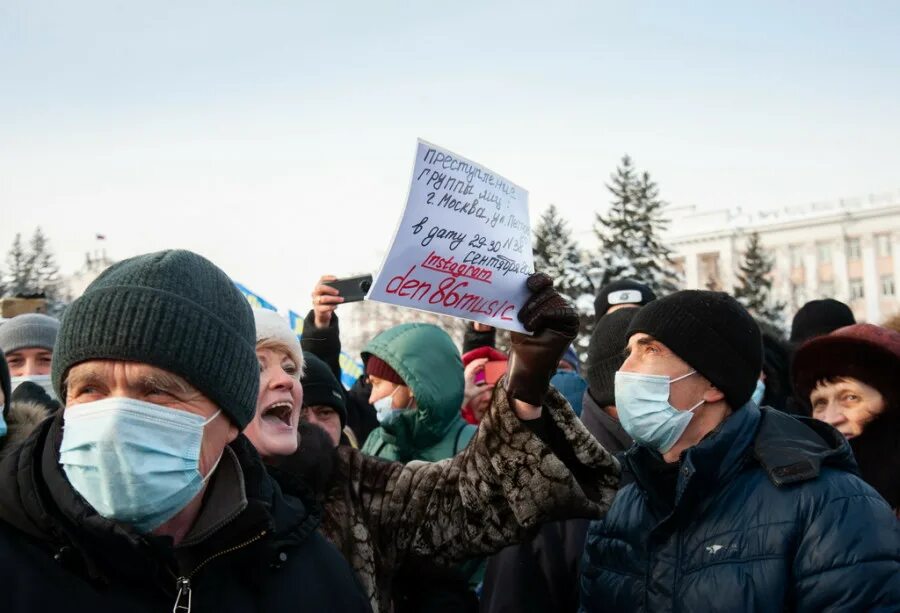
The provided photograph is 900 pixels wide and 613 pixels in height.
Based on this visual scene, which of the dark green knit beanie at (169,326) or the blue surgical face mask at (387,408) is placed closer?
the dark green knit beanie at (169,326)

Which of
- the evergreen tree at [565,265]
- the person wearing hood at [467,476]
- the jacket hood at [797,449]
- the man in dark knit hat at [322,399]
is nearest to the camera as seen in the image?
the person wearing hood at [467,476]

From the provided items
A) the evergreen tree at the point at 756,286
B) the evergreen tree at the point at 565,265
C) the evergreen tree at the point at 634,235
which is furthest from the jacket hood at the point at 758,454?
the evergreen tree at the point at 756,286

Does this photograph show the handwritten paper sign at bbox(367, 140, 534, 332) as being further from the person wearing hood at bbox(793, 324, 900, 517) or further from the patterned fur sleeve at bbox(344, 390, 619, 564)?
the person wearing hood at bbox(793, 324, 900, 517)

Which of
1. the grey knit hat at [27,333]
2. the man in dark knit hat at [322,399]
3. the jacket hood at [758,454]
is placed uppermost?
the grey knit hat at [27,333]

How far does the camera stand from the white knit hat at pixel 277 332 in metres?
3.00

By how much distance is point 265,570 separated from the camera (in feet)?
6.60

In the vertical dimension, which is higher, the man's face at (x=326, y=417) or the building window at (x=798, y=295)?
the building window at (x=798, y=295)

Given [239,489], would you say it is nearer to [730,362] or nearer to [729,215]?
[730,362]

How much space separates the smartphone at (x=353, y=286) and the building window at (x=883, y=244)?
258ft

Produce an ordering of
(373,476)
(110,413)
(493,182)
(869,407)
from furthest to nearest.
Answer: (869,407) < (373,476) < (493,182) < (110,413)

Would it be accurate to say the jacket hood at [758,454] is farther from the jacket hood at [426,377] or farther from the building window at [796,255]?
the building window at [796,255]

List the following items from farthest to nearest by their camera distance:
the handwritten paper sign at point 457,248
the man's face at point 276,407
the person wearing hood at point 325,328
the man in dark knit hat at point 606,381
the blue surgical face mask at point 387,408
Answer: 1. the blue surgical face mask at point 387,408
2. the man in dark knit hat at point 606,381
3. the person wearing hood at point 325,328
4. the man's face at point 276,407
5. the handwritten paper sign at point 457,248

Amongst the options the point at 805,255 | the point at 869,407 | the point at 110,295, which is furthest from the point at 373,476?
the point at 805,255

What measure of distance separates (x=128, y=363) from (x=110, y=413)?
0.12 meters
